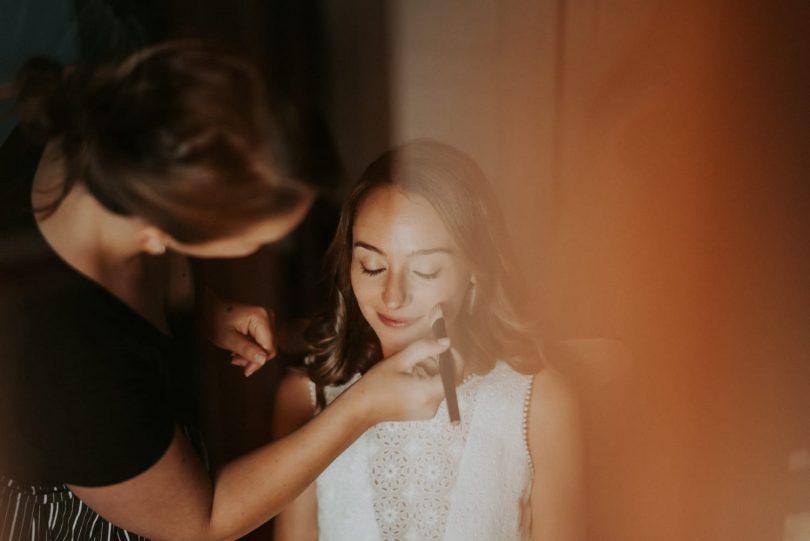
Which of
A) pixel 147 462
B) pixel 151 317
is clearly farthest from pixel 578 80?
pixel 147 462

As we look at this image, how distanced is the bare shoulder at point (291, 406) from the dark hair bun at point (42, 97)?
0.40 metres

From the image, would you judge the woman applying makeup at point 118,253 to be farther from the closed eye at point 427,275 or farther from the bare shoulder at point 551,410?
the bare shoulder at point 551,410

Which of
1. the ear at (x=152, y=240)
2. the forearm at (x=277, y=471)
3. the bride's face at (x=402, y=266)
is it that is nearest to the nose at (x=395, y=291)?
the bride's face at (x=402, y=266)

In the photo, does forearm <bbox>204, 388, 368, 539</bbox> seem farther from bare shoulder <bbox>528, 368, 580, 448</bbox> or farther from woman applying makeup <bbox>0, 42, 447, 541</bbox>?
bare shoulder <bbox>528, 368, 580, 448</bbox>

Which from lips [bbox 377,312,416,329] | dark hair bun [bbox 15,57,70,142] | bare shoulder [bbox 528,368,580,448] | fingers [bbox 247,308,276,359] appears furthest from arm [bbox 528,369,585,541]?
dark hair bun [bbox 15,57,70,142]

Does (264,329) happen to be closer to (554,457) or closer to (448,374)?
(448,374)

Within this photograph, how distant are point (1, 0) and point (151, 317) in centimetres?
40

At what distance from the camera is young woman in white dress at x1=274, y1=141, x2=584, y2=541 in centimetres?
101

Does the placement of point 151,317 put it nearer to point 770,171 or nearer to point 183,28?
point 183,28

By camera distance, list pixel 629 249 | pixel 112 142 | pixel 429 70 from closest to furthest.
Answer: pixel 112 142 → pixel 429 70 → pixel 629 249

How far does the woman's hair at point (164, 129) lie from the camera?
35.9 inches

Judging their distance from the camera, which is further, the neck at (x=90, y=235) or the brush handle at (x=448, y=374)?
the brush handle at (x=448, y=374)

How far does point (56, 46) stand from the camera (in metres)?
0.92

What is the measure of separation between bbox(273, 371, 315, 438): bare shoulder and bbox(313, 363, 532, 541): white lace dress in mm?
81
